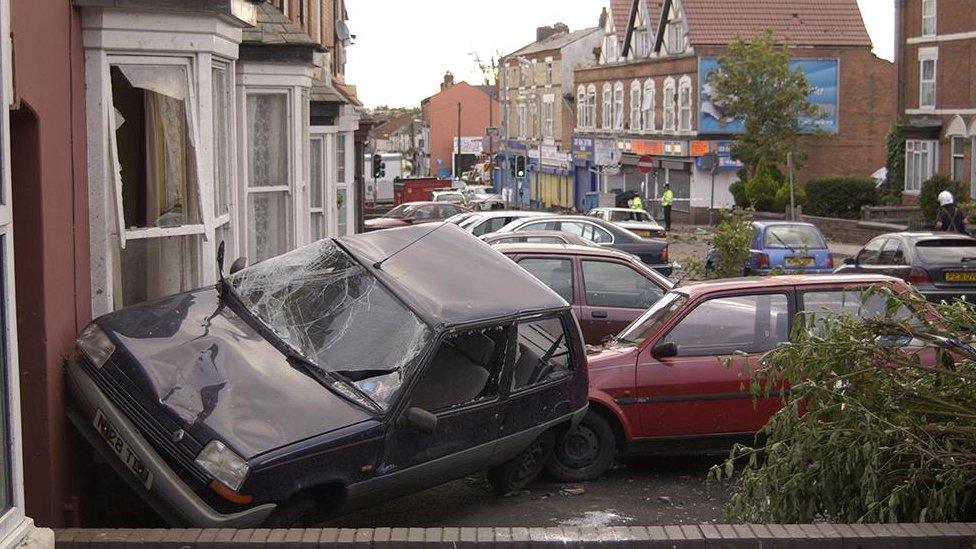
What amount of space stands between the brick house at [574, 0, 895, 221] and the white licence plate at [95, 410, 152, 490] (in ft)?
161

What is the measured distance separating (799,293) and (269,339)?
4386 mm

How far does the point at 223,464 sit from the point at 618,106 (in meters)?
61.7

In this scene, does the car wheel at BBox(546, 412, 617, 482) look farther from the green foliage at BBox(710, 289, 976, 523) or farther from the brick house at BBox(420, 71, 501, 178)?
the brick house at BBox(420, 71, 501, 178)

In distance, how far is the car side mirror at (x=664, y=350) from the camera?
9758 mm

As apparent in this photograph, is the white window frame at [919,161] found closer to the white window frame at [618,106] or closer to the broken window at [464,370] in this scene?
the white window frame at [618,106]

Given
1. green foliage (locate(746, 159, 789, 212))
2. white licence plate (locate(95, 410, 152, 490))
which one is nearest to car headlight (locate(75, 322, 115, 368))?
white licence plate (locate(95, 410, 152, 490))

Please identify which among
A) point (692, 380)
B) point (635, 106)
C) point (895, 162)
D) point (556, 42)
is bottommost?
point (692, 380)

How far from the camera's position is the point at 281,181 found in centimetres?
1302

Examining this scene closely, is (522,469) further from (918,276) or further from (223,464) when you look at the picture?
(918,276)

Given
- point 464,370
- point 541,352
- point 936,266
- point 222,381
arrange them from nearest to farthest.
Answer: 1. point 222,381
2. point 464,370
3. point 541,352
4. point 936,266

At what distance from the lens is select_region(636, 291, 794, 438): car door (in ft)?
32.0

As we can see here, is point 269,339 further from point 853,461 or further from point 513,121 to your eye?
point 513,121

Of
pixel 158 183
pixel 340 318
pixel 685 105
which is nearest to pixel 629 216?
pixel 685 105

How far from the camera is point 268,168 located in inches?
506
